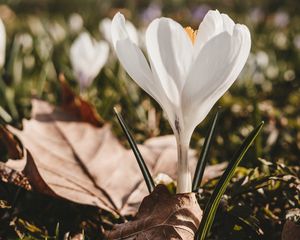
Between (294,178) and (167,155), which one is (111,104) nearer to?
(167,155)

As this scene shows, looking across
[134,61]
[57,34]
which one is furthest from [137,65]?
[57,34]

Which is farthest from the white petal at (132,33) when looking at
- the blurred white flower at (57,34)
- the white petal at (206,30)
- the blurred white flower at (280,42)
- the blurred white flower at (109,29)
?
the blurred white flower at (280,42)

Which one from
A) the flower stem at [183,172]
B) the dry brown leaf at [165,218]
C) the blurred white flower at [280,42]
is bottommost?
the blurred white flower at [280,42]

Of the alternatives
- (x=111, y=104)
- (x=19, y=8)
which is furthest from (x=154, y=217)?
(x=19, y=8)

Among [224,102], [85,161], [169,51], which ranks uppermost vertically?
[169,51]

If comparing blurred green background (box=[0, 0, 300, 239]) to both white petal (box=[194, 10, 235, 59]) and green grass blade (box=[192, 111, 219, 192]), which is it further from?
white petal (box=[194, 10, 235, 59])

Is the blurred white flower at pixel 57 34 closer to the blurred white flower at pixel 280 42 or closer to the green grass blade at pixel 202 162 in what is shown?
the blurred white flower at pixel 280 42

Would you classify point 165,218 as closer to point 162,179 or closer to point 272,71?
point 162,179
